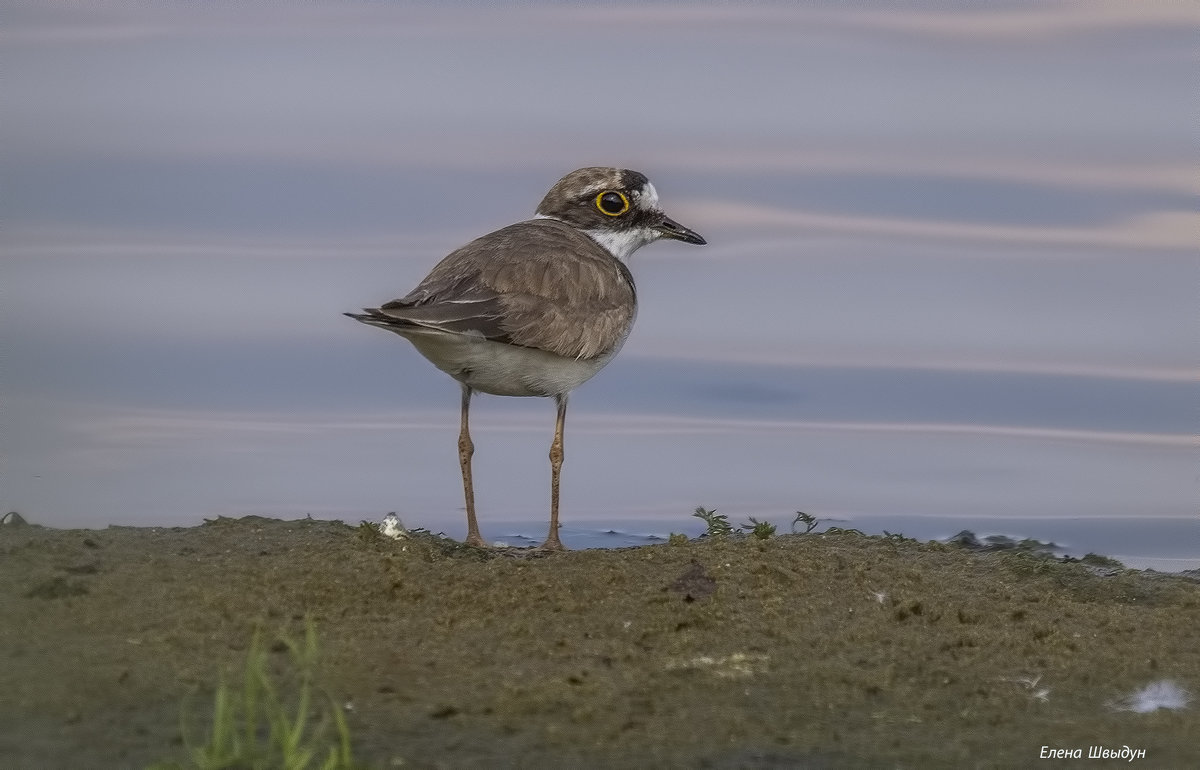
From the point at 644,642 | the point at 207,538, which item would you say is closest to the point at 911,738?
the point at 644,642

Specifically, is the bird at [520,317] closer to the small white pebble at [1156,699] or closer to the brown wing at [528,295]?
the brown wing at [528,295]

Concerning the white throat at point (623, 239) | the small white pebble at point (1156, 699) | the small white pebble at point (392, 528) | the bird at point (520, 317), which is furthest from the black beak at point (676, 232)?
the small white pebble at point (1156, 699)

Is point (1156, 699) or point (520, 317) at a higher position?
point (520, 317)

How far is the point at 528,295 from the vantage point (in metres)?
8.61

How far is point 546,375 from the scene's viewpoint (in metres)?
8.85

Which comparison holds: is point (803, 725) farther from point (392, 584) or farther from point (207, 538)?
point (207, 538)

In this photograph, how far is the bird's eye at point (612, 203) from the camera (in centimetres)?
1057

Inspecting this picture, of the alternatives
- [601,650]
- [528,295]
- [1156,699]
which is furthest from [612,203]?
[1156,699]

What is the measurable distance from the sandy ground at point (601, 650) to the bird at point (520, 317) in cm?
131

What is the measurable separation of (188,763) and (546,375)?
4900mm

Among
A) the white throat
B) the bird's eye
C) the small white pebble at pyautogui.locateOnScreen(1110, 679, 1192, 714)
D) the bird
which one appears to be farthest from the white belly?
the small white pebble at pyautogui.locateOnScreen(1110, 679, 1192, 714)

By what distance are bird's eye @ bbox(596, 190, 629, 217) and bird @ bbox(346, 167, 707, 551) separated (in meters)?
0.57

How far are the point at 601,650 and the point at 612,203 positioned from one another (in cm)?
559

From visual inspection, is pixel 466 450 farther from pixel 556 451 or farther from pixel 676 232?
pixel 676 232
